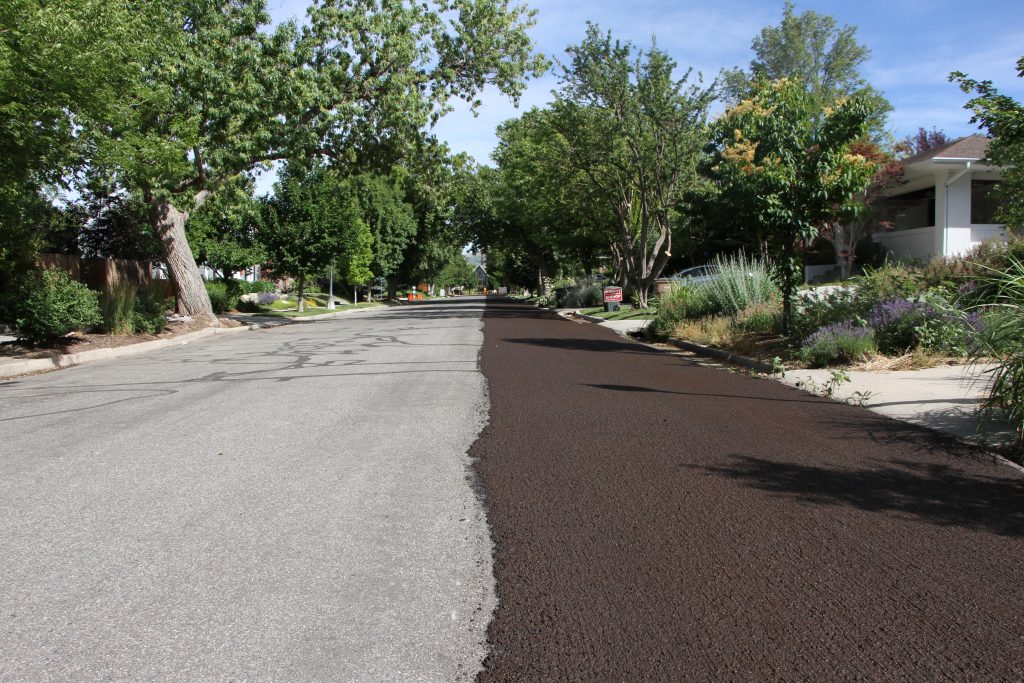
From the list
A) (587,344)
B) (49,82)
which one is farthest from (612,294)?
(49,82)

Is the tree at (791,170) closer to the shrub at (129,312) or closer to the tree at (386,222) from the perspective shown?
the shrub at (129,312)

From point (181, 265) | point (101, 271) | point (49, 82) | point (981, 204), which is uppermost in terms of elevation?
point (49, 82)

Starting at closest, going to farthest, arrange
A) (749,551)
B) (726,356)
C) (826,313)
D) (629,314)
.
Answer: (749,551) → (826,313) → (726,356) → (629,314)

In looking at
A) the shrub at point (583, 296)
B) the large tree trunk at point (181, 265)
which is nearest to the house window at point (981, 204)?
the shrub at point (583, 296)

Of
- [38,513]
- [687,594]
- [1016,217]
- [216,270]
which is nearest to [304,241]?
[216,270]

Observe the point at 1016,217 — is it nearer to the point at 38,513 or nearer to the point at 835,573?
the point at 835,573

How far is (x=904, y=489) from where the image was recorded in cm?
549

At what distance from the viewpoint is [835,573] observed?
3961mm

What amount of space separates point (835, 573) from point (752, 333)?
12.1 metres

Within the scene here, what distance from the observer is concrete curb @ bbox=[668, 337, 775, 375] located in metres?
12.8

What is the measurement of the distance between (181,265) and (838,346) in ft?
66.3

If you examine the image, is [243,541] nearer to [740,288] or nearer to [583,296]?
[740,288]

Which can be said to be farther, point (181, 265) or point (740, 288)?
point (181, 265)

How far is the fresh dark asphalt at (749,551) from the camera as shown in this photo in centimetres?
316
